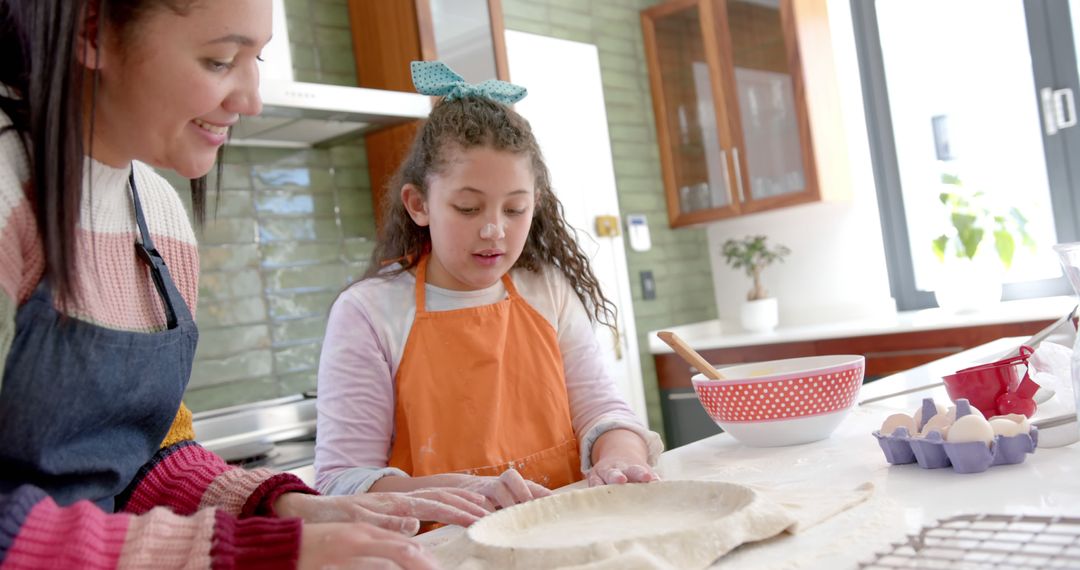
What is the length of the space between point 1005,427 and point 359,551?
717 mm

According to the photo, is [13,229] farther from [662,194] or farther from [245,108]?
[662,194]

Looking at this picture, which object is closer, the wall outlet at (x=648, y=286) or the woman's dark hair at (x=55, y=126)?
the woman's dark hair at (x=55, y=126)

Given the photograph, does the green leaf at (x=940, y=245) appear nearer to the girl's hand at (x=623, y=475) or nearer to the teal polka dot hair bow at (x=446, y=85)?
the teal polka dot hair bow at (x=446, y=85)

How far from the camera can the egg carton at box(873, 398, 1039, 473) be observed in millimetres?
1018

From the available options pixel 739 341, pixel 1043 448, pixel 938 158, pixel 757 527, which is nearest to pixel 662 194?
pixel 739 341

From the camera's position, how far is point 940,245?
3621 mm

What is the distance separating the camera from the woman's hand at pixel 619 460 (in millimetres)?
1086

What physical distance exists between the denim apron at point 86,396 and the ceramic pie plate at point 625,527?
0.37 m

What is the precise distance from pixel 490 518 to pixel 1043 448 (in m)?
0.66

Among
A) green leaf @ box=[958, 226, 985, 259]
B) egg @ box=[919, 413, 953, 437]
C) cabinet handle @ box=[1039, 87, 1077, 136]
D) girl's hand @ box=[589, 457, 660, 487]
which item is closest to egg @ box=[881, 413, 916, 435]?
egg @ box=[919, 413, 953, 437]

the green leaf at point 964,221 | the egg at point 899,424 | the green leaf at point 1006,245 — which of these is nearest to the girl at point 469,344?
the egg at point 899,424

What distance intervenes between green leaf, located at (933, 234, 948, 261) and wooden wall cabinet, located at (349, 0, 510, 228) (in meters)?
1.81

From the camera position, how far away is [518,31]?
3688 millimetres

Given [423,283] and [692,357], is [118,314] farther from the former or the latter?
[692,357]
